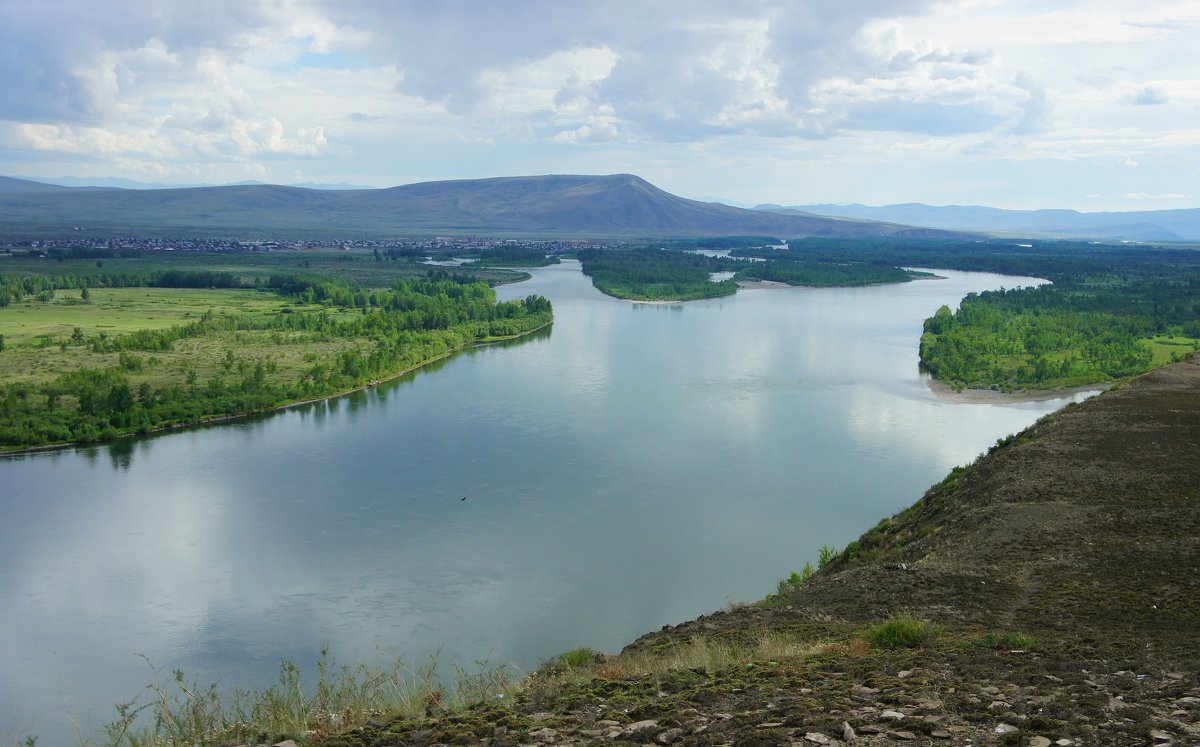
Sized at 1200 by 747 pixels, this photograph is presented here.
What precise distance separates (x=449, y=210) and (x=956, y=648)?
148472mm

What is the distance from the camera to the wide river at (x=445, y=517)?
1030 centimetres

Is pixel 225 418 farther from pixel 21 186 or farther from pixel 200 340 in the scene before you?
pixel 21 186

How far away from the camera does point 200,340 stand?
30.4 metres

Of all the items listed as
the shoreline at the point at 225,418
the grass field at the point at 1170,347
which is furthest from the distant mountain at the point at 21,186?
the grass field at the point at 1170,347

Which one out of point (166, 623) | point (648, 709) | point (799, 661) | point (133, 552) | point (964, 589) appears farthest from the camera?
point (133, 552)

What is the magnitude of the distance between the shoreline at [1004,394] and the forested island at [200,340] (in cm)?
1432

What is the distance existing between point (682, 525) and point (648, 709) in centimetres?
883

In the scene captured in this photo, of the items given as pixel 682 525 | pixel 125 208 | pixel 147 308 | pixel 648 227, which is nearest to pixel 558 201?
pixel 648 227

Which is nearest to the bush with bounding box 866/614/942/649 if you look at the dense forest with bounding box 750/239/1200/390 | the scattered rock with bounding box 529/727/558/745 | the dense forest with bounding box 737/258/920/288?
the scattered rock with bounding box 529/727/558/745

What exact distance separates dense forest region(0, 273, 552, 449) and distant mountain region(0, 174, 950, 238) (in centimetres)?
8329

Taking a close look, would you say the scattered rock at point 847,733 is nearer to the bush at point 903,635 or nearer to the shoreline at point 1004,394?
the bush at point 903,635

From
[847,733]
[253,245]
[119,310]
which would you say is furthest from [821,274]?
[847,733]

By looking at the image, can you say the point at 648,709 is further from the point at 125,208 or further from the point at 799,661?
the point at 125,208

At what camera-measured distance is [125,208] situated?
5458 inches
